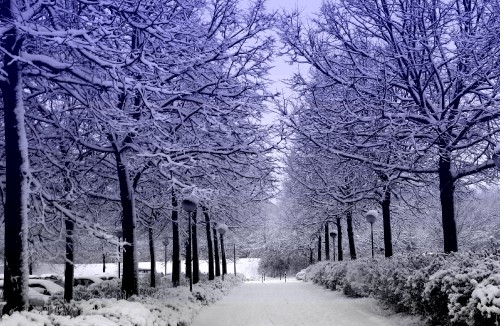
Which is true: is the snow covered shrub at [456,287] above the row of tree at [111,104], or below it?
below

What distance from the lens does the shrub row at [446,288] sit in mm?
5973

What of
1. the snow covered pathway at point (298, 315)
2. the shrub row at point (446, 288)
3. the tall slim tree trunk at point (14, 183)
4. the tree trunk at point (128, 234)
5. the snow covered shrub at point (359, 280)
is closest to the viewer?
the shrub row at point (446, 288)

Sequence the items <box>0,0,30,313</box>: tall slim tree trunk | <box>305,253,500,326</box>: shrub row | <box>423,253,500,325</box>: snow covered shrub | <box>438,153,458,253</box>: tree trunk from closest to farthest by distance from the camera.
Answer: <box>305,253,500,326</box>: shrub row < <box>423,253,500,325</box>: snow covered shrub < <box>0,0,30,313</box>: tall slim tree trunk < <box>438,153,458,253</box>: tree trunk

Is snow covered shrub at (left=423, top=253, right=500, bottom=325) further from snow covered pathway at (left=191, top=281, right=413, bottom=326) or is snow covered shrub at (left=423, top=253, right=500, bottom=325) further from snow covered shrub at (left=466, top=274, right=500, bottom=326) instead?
snow covered pathway at (left=191, top=281, right=413, bottom=326)

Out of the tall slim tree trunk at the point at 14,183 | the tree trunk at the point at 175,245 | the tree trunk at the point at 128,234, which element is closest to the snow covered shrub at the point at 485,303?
the tall slim tree trunk at the point at 14,183

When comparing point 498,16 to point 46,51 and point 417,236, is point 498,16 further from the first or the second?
point 417,236

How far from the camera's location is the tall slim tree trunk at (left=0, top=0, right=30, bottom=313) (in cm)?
673

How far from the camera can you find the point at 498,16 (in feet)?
33.6

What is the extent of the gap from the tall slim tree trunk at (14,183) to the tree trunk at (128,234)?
3.31 meters

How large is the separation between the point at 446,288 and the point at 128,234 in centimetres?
706

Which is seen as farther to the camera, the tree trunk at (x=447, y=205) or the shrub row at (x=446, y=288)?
the tree trunk at (x=447, y=205)

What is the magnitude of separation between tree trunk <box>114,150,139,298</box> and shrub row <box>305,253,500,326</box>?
5855 millimetres

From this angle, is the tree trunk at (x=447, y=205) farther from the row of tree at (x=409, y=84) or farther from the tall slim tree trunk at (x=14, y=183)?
the tall slim tree trunk at (x=14, y=183)

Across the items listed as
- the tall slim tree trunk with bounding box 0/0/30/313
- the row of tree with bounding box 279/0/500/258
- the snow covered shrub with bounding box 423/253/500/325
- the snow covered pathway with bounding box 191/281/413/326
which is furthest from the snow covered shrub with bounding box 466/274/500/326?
the tall slim tree trunk with bounding box 0/0/30/313
